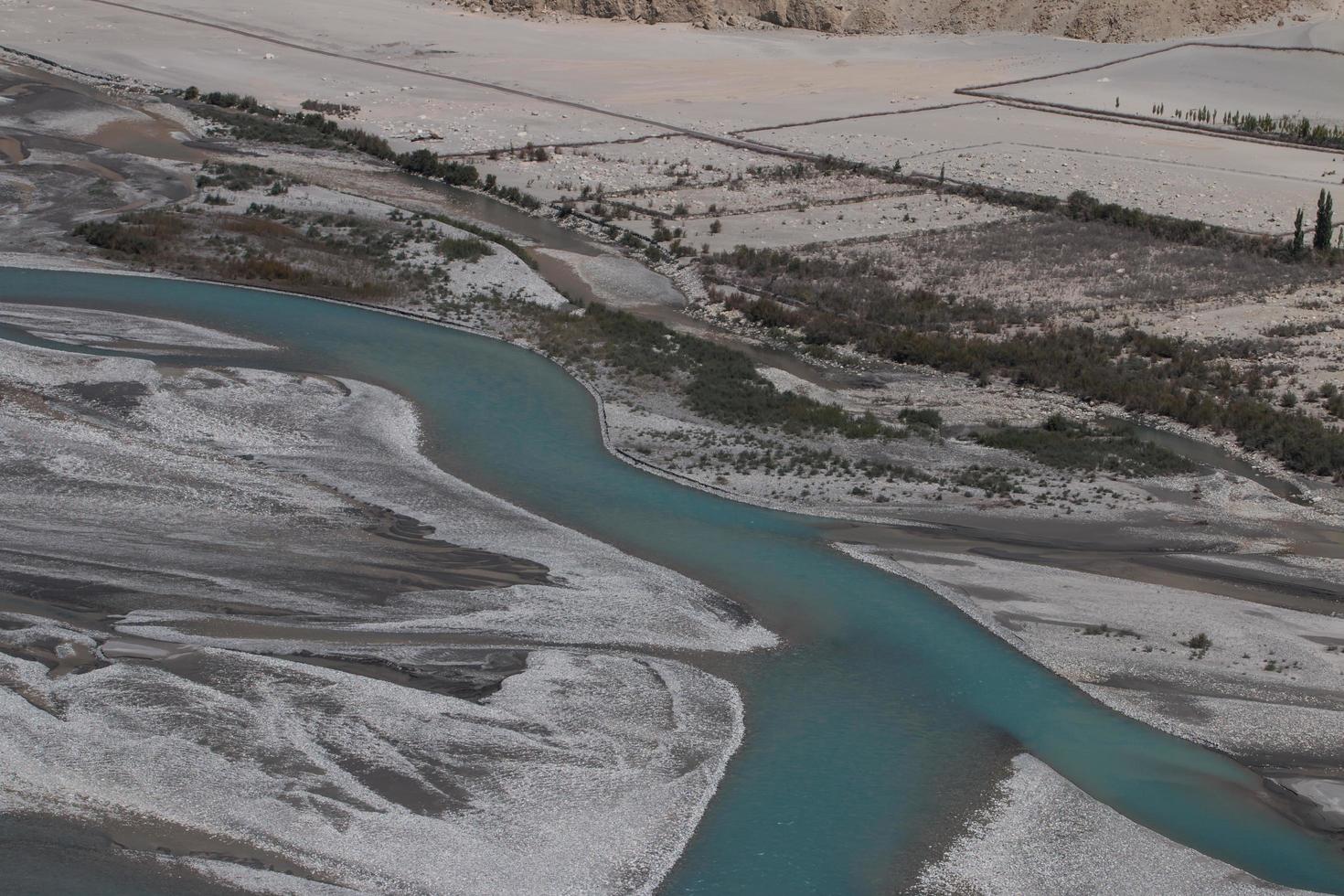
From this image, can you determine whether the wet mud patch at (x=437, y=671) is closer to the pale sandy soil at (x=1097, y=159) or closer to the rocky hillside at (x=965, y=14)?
the pale sandy soil at (x=1097, y=159)

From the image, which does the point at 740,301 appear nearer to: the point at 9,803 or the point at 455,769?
the point at 455,769

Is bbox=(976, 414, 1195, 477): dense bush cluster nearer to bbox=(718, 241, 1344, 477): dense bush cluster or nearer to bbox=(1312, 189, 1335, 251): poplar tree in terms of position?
bbox=(718, 241, 1344, 477): dense bush cluster

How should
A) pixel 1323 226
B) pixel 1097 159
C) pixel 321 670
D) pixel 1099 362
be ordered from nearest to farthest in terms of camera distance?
pixel 321 670 < pixel 1099 362 < pixel 1323 226 < pixel 1097 159

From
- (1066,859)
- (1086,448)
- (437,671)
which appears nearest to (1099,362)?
(1086,448)

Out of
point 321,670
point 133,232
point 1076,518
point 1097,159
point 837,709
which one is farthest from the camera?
point 1097,159

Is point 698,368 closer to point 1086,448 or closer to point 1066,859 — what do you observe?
point 1086,448

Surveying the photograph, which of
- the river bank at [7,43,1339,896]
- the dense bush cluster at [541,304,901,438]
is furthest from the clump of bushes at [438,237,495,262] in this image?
the river bank at [7,43,1339,896]
